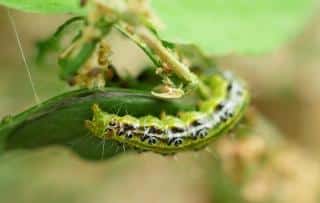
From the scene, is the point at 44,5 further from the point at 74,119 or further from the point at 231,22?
the point at 231,22

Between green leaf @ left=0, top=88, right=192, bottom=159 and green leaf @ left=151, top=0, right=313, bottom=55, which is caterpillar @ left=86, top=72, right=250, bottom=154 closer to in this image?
green leaf @ left=0, top=88, right=192, bottom=159

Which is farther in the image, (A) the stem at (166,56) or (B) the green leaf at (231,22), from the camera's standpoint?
(B) the green leaf at (231,22)

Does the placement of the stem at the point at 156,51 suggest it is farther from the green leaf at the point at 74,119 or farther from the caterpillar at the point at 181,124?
the caterpillar at the point at 181,124

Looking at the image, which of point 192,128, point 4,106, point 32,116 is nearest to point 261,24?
point 192,128

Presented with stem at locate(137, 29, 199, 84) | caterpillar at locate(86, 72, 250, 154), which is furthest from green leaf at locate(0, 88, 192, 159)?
stem at locate(137, 29, 199, 84)

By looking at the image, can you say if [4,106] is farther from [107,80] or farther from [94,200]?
[107,80]

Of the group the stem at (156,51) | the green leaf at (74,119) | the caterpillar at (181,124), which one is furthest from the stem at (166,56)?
the caterpillar at (181,124)
